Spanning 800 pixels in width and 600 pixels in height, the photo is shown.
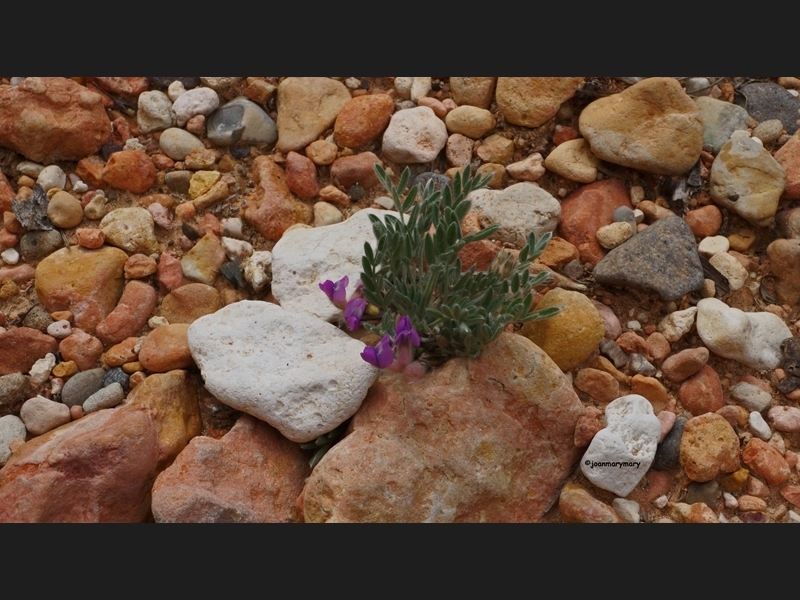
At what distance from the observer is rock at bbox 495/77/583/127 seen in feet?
12.8

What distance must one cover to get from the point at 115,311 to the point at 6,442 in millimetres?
703

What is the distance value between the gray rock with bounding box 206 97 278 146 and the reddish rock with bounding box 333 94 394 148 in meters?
0.37

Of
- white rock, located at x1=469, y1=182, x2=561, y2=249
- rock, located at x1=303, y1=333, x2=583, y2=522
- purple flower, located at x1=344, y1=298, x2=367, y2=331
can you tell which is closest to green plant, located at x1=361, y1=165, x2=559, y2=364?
purple flower, located at x1=344, y1=298, x2=367, y2=331

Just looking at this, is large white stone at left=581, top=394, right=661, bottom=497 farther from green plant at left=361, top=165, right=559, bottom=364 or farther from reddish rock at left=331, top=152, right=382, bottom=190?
reddish rock at left=331, top=152, right=382, bottom=190

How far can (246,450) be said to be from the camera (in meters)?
3.10

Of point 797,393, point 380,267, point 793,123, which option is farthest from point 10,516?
point 793,123

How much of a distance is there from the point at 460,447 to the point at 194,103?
7.48ft

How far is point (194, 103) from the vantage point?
3.96m

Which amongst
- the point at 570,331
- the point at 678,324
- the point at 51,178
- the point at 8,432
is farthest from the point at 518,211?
the point at 8,432

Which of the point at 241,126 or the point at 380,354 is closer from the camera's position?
the point at 380,354

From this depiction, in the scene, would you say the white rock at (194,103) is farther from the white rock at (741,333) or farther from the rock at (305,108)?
the white rock at (741,333)

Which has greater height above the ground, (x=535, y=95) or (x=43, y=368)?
(x=535, y=95)

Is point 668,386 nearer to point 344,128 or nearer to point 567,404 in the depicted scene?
point 567,404

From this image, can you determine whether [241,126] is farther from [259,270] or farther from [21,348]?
[21,348]
